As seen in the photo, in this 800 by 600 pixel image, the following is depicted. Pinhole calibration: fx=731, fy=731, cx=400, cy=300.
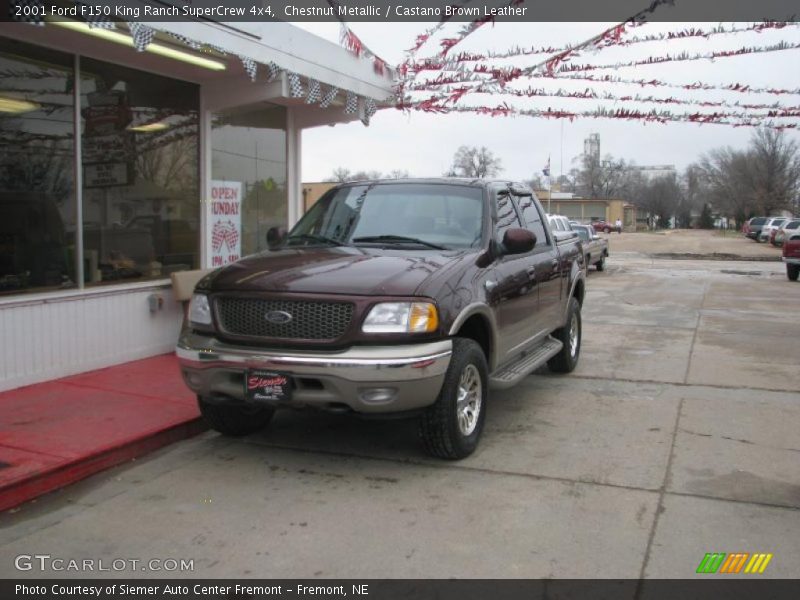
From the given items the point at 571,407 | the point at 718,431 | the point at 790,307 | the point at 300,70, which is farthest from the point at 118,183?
the point at 790,307

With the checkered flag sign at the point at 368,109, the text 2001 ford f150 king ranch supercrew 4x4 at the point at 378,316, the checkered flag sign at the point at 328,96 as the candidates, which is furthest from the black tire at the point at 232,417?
the checkered flag sign at the point at 368,109

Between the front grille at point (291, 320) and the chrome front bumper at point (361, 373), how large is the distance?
0.42 feet

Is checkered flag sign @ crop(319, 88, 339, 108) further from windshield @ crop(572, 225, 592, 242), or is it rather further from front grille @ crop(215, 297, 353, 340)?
windshield @ crop(572, 225, 592, 242)

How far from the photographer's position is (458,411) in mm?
4891

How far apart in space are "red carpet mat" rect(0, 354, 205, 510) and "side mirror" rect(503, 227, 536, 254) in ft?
9.08

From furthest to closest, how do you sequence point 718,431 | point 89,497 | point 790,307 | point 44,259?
1. point 790,307
2. point 44,259
3. point 718,431
4. point 89,497

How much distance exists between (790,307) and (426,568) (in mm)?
13323

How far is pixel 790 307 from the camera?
14.4 m

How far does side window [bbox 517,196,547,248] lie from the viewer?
678cm

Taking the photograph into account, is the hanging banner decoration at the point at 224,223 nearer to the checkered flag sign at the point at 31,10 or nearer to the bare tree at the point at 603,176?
the checkered flag sign at the point at 31,10

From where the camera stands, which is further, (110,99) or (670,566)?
(110,99)

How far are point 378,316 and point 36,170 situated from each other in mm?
4077

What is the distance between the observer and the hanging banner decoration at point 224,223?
866cm

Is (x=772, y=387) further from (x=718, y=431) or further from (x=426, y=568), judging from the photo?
(x=426, y=568)
